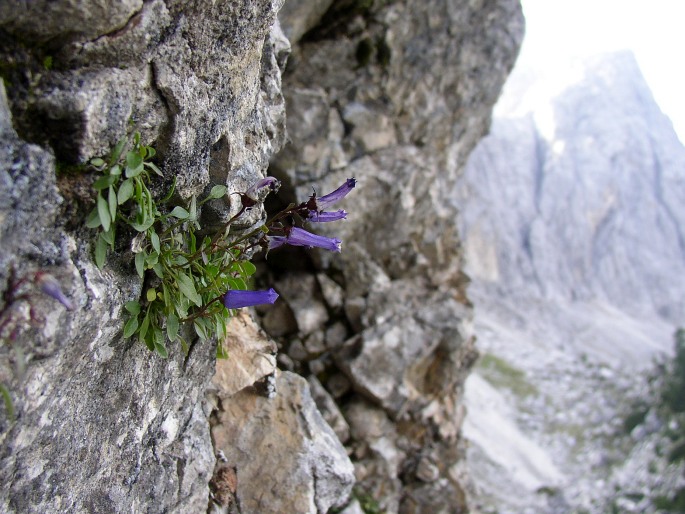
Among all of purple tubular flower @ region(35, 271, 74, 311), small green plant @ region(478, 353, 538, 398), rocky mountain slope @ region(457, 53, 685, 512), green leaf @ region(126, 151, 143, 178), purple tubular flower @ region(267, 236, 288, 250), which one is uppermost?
green leaf @ region(126, 151, 143, 178)

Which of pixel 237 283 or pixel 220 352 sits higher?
pixel 237 283

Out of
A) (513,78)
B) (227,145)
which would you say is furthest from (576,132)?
(227,145)

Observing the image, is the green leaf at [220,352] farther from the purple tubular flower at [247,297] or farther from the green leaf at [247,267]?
the purple tubular flower at [247,297]

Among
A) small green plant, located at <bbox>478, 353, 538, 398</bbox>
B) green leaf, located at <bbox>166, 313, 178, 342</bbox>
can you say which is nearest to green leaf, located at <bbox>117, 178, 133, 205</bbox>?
green leaf, located at <bbox>166, 313, 178, 342</bbox>

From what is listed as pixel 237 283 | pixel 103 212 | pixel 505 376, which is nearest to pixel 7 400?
pixel 103 212

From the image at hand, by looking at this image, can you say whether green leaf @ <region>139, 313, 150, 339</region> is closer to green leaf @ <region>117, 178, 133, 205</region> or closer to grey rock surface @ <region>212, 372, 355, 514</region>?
green leaf @ <region>117, 178, 133, 205</region>

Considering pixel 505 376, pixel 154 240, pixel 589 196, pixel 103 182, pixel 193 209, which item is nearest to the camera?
pixel 103 182

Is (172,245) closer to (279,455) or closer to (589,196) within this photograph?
(279,455)
